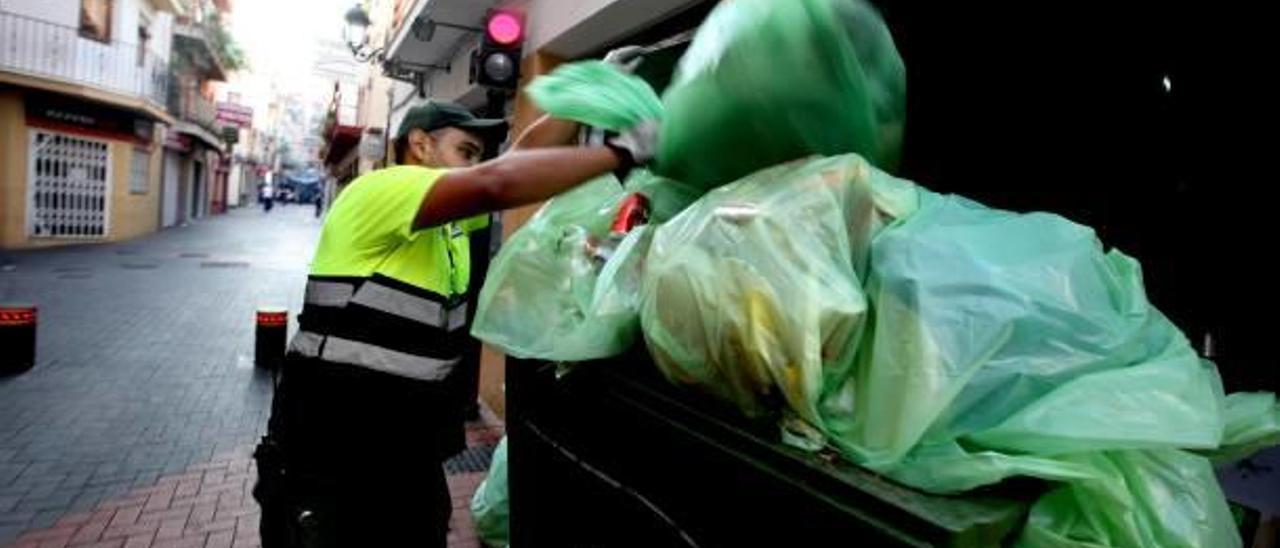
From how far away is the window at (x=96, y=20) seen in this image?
59.1 feet

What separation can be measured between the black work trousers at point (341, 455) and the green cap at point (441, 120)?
0.77 meters

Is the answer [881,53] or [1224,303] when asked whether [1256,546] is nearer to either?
[1224,303]

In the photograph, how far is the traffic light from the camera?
4.83 metres

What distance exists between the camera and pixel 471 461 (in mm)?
4840

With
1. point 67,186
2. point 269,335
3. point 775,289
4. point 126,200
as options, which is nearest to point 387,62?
point 269,335

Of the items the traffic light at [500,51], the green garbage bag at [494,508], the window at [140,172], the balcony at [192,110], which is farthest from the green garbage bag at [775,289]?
the balcony at [192,110]

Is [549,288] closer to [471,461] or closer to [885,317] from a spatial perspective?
[885,317]

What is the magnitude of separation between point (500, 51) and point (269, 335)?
12.1 ft

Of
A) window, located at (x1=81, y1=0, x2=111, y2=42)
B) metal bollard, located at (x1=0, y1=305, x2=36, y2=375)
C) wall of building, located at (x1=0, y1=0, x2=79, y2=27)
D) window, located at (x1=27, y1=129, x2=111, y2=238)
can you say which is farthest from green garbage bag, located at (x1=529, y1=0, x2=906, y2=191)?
window, located at (x1=81, y1=0, x2=111, y2=42)

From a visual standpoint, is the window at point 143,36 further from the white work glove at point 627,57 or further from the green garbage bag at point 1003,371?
the green garbage bag at point 1003,371

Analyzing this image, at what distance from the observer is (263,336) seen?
6938mm

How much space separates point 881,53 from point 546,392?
1.04m

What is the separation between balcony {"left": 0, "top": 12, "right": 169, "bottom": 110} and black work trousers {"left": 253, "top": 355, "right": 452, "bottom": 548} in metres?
18.4

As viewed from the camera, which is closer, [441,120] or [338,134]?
[441,120]
